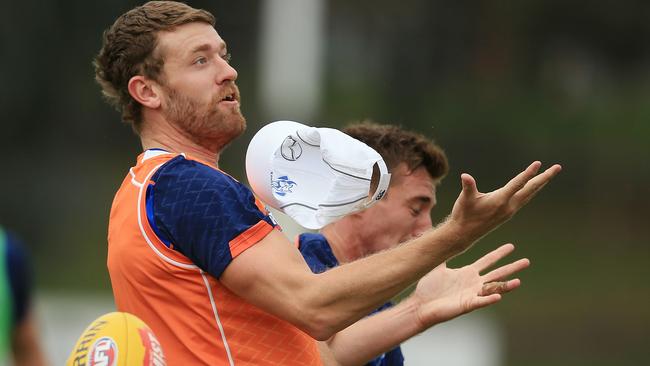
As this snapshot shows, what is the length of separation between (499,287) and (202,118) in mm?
1158

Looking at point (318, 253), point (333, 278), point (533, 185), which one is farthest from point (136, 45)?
point (533, 185)

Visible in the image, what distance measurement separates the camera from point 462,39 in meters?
23.8

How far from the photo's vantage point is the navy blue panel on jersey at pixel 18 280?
19.5ft

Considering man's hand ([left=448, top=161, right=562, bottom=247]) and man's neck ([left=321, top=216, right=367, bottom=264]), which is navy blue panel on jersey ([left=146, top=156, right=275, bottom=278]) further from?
man's neck ([left=321, top=216, right=367, bottom=264])

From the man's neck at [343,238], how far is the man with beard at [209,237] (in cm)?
102

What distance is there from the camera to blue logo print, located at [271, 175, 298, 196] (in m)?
4.27

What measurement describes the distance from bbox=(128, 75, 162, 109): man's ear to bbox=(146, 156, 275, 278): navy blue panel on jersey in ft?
1.16

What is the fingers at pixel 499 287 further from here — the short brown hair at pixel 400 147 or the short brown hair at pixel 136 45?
the short brown hair at pixel 136 45

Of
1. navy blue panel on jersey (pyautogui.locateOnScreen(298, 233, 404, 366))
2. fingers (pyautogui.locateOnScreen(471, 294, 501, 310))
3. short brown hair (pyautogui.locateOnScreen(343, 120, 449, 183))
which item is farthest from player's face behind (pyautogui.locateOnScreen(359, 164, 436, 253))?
fingers (pyautogui.locateOnScreen(471, 294, 501, 310))

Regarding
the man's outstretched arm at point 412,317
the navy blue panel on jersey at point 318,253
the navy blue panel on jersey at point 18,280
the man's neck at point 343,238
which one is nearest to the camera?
the man's outstretched arm at point 412,317

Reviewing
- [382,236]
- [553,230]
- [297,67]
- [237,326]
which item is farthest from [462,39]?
[237,326]

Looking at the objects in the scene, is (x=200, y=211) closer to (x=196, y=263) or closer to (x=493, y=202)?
(x=196, y=263)

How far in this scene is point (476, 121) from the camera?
22594mm

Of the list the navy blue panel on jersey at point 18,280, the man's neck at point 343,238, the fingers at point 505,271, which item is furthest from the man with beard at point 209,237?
the navy blue panel on jersey at point 18,280
